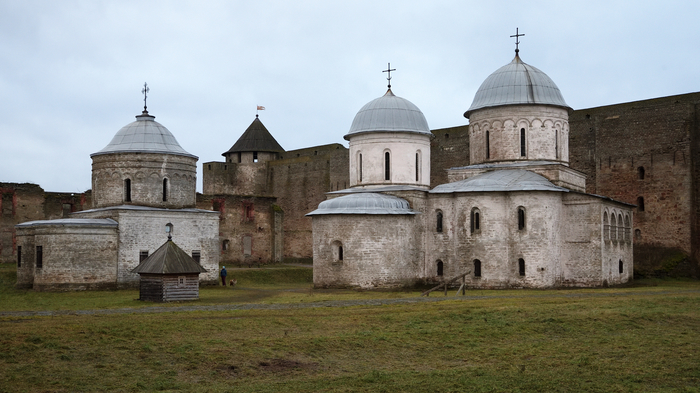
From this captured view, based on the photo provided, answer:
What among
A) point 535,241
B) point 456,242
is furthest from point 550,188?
point 456,242

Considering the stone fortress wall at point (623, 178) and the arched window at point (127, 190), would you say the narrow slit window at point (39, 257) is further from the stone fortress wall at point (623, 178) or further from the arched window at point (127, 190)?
the stone fortress wall at point (623, 178)

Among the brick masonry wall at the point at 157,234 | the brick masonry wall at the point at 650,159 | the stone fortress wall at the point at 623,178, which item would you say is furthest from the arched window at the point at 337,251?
the brick masonry wall at the point at 650,159

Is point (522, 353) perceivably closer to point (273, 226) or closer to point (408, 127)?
point (408, 127)

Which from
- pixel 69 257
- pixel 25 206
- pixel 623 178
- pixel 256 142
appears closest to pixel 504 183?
pixel 623 178

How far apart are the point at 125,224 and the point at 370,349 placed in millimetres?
18174

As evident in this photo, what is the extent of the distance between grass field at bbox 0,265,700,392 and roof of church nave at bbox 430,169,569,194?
788cm

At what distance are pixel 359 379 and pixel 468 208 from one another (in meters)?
17.9

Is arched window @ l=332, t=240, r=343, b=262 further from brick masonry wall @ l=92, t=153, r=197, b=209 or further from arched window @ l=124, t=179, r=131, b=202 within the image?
arched window @ l=124, t=179, r=131, b=202

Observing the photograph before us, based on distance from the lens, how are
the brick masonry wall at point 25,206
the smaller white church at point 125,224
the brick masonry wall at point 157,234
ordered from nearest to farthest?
the smaller white church at point 125,224 → the brick masonry wall at point 157,234 → the brick masonry wall at point 25,206

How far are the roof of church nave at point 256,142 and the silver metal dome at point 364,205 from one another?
92.5 ft

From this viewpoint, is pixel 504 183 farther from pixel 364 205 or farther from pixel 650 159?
pixel 650 159

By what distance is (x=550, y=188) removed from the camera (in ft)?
92.9

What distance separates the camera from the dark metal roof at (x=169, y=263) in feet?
76.1

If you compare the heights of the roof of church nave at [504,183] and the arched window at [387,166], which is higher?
the arched window at [387,166]
